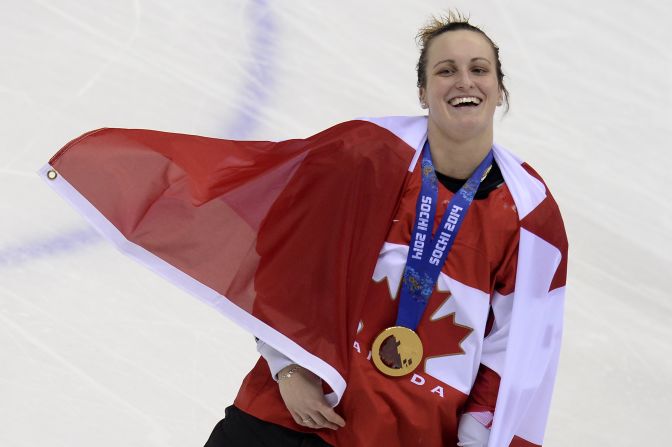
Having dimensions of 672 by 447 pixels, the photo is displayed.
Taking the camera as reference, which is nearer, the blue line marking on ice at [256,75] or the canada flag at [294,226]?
the canada flag at [294,226]

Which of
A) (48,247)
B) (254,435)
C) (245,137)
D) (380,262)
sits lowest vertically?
(254,435)

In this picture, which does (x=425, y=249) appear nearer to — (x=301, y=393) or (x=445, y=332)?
(x=445, y=332)

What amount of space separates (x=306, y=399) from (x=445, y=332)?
261 mm

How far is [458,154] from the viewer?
1867mm

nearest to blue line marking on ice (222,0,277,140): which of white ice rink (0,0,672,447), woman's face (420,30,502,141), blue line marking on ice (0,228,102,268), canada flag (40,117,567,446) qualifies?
white ice rink (0,0,672,447)

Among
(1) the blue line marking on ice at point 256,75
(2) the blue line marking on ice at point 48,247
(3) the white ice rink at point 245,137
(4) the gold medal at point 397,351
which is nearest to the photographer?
(4) the gold medal at point 397,351

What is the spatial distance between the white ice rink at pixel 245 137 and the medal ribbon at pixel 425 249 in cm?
107

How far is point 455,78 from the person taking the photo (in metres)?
1.88

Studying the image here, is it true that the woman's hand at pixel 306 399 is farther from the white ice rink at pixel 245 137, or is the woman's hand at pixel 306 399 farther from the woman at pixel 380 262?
the white ice rink at pixel 245 137

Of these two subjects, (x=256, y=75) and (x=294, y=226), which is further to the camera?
(x=256, y=75)

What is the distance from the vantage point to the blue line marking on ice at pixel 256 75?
3514mm

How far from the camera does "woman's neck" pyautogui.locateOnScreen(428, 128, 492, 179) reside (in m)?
1.87

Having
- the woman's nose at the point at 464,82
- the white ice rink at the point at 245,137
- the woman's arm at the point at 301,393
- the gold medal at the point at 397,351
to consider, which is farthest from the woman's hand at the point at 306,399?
the white ice rink at the point at 245,137

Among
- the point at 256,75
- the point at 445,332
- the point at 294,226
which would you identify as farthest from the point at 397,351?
the point at 256,75
